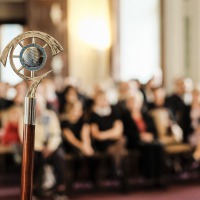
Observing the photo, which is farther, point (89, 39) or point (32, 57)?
point (89, 39)

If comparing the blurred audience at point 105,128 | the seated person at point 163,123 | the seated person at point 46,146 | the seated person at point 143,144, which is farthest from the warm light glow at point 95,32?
the seated person at point 46,146

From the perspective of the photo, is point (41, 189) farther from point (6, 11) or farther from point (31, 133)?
point (6, 11)

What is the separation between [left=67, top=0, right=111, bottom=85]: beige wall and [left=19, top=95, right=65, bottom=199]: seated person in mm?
6357

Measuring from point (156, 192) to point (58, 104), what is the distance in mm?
2472

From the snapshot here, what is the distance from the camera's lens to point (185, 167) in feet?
26.2

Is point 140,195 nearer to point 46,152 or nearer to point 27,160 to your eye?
point 46,152

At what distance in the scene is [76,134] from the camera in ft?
23.0

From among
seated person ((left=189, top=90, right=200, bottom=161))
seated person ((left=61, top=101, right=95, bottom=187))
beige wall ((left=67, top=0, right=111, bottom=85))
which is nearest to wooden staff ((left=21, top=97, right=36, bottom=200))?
seated person ((left=61, top=101, right=95, bottom=187))

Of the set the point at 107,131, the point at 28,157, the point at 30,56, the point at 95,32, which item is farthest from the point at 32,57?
the point at 95,32

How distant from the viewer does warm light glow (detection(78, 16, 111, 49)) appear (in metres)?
12.7

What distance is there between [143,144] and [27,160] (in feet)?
17.4

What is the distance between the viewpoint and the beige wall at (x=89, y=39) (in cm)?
1277

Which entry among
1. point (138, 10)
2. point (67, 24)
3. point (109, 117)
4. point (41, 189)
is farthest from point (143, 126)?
point (67, 24)

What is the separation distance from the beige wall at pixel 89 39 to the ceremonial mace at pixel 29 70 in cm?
1058
